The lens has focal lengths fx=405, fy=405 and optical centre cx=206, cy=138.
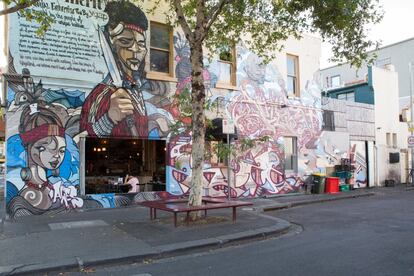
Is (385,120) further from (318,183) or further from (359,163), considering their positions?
(318,183)

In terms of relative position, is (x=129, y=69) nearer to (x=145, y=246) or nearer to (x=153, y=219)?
(x=153, y=219)

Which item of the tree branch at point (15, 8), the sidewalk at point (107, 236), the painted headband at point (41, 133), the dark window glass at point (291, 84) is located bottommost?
the sidewalk at point (107, 236)

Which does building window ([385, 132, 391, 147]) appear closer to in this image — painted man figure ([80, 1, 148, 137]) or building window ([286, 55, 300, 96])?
building window ([286, 55, 300, 96])

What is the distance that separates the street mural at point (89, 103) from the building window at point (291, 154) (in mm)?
2198

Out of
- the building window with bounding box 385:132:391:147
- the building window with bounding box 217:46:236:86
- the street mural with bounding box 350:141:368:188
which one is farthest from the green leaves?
the building window with bounding box 385:132:391:147

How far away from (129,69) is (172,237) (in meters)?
6.56

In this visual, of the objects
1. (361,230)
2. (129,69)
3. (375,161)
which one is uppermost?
(129,69)

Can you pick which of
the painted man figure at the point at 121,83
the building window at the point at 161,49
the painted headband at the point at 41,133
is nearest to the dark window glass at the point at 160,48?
the building window at the point at 161,49

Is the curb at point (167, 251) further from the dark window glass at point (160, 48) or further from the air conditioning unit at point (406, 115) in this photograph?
the air conditioning unit at point (406, 115)

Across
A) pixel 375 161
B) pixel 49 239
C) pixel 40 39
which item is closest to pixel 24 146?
pixel 40 39

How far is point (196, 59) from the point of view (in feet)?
33.1

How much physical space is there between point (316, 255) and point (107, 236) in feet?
14.0

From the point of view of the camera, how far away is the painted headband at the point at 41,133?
11172 mm

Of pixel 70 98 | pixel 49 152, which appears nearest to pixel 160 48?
pixel 70 98
